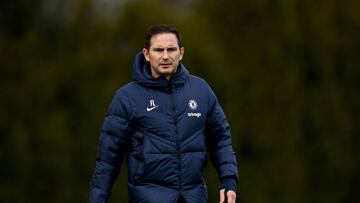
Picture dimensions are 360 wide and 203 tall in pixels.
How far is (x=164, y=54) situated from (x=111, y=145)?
660 mm

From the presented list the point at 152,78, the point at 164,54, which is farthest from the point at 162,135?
the point at 164,54

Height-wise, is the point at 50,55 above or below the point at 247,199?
above

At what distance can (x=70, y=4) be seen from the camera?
19.9m

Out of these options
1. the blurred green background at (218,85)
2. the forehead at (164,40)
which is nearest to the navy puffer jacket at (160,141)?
the forehead at (164,40)

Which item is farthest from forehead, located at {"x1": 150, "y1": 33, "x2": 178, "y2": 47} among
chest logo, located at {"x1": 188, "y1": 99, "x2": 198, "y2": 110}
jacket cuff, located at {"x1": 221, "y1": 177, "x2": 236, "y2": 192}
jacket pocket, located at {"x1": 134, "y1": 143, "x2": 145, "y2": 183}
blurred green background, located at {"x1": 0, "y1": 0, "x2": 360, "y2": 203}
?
blurred green background, located at {"x1": 0, "y1": 0, "x2": 360, "y2": 203}

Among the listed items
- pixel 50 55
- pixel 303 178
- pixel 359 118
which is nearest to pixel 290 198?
pixel 303 178

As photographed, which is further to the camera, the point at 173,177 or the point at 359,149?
the point at 359,149

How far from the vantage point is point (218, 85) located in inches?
736

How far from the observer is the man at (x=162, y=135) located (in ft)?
22.7

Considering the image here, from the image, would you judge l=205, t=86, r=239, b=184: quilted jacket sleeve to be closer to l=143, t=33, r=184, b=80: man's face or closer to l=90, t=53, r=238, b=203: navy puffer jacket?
l=90, t=53, r=238, b=203: navy puffer jacket

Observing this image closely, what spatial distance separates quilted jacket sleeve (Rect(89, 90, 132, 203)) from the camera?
23.0 feet

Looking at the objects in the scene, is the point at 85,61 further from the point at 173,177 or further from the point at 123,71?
the point at 173,177

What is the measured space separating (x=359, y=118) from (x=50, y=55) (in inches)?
216

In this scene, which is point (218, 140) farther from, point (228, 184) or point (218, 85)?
point (218, 85)
